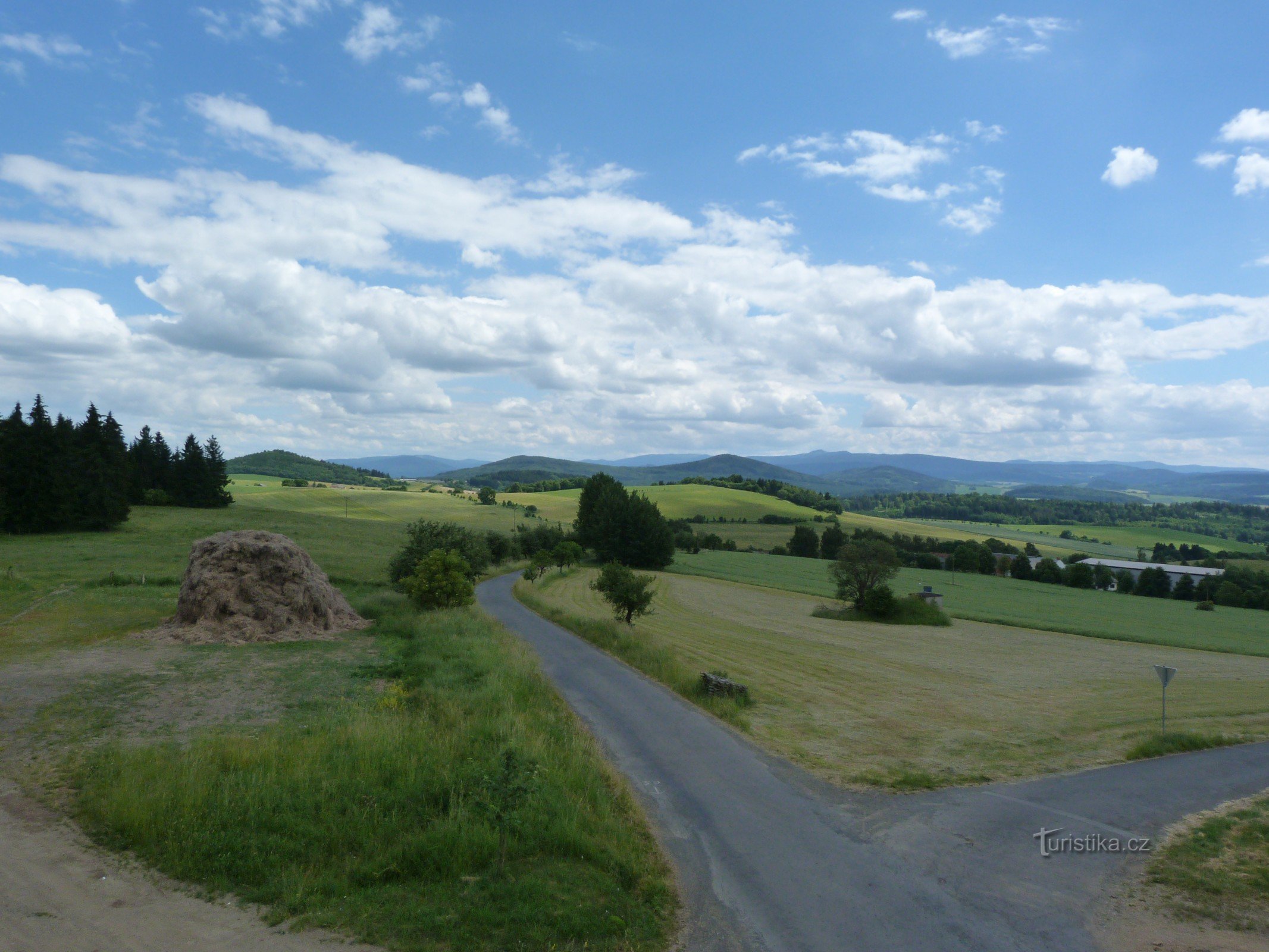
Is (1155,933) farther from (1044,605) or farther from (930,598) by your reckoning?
(1044,605)

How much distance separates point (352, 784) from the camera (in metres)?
11.6

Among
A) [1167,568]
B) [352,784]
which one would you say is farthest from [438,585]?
[1167,568]

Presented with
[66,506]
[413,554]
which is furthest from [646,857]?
[66,506]

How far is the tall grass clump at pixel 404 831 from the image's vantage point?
27.8 ft

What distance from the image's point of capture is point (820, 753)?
55.8 ft

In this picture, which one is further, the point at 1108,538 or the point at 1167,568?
the point at 1108,538

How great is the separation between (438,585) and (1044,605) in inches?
2543

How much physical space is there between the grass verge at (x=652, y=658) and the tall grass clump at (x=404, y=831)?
6.71 m

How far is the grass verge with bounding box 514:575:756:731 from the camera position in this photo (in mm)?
20672

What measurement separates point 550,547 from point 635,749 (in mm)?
77117

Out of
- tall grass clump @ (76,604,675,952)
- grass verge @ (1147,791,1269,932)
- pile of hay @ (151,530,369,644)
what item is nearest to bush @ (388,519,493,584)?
pile of hay @ (151,530,369,644)

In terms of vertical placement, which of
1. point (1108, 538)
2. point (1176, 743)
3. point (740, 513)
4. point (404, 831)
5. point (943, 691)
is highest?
point (404, 831)

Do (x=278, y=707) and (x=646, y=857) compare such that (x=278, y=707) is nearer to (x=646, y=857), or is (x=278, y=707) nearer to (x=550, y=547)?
(x=646, y=857)

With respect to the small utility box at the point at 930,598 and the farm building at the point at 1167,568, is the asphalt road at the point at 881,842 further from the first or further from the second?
the farm building at the point at 1167,568
